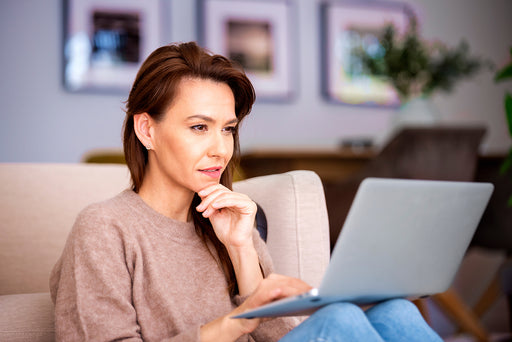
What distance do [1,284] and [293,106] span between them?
7.62ft

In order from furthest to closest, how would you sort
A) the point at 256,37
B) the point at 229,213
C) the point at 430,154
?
the point at 256,37 < the point at 430,154 < the point at 229,213

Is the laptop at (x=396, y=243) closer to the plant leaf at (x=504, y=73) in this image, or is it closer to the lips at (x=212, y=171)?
the lips at (x=212, y=171)

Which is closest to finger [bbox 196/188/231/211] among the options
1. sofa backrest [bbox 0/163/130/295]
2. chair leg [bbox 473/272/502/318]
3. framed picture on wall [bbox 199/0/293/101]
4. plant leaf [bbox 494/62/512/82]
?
sofa backrest [bbox 0/163/130/295]

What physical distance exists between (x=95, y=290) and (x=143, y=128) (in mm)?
390

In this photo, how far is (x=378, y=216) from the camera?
2.68 feet

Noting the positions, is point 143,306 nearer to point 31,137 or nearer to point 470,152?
point 470,152

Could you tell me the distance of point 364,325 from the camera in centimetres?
90

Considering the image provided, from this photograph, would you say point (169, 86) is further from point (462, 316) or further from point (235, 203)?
point (462, 316)

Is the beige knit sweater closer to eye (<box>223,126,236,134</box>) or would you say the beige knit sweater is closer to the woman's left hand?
the woman's left hand

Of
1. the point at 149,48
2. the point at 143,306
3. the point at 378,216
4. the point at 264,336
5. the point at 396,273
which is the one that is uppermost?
the point at 149,48

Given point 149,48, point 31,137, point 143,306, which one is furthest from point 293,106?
point 143,306

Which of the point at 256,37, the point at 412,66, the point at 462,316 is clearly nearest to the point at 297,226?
the point at 462,316

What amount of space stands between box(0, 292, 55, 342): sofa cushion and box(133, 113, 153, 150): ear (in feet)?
1.40

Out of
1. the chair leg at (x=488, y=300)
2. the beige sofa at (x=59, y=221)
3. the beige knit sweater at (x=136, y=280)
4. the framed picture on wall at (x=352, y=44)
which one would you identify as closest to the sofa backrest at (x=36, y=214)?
the beige sofa at (x=59, y=221)
